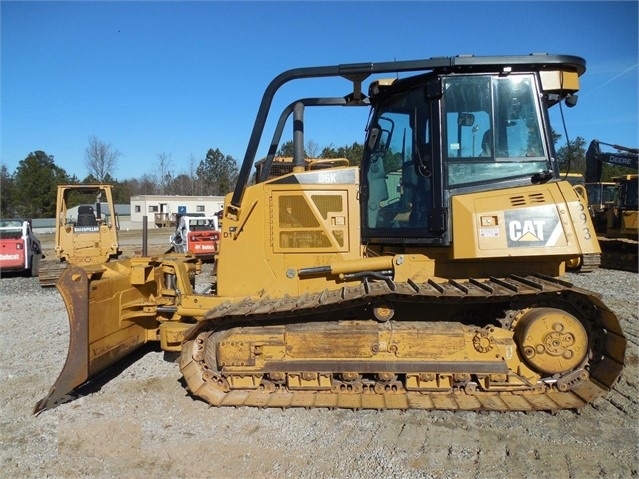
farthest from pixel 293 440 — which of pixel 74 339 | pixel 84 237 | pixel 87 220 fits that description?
pixel 87 220


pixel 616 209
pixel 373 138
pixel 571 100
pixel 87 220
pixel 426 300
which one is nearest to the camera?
pixel 426 300

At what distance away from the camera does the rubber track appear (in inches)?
161

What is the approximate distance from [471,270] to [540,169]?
112cm

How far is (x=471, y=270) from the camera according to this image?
4609mm

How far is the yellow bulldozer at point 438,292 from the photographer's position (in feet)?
13.8

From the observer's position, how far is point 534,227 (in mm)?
4199

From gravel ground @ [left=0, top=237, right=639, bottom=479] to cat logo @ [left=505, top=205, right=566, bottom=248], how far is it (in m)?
1.52

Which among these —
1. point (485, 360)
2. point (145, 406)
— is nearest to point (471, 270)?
point (485, 360)

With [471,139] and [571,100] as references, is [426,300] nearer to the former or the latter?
[471,139]

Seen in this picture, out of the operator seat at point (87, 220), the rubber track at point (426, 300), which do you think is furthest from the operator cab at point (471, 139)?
the operator seat at point (87, 220)

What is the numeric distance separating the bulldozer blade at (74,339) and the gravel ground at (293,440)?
0.21m

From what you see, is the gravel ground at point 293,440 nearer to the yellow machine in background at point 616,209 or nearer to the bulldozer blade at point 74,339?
the bulldozer blade at point 74,339

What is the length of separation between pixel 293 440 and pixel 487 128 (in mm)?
3192

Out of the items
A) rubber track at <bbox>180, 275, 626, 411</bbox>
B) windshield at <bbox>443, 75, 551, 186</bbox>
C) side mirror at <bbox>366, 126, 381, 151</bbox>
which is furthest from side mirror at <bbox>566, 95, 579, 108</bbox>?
side mirror at <bbox>366, 126, 381, 151</bbox>
